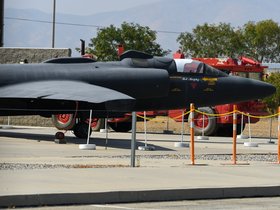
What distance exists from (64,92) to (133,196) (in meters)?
11.9

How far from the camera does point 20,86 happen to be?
2527 cm

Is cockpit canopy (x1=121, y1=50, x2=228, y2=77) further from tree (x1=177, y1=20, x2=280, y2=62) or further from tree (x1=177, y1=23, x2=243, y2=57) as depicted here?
tree (x1=177, y1=23, x2=243, y2=57)

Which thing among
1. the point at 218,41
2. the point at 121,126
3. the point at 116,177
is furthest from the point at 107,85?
the point at 218,41

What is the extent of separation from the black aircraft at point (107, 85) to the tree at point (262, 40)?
10236 cm

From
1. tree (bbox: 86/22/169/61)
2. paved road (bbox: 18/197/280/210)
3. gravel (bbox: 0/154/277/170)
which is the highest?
tree (bbox: 86/22/169/61)

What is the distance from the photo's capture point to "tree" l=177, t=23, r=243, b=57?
120 meters

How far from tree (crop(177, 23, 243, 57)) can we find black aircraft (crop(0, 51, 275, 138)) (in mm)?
91090

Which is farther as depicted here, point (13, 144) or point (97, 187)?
point (13, 144)

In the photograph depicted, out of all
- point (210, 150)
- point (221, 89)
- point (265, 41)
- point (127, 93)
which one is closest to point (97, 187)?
point (210, 150)

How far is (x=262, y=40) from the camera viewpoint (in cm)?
13825

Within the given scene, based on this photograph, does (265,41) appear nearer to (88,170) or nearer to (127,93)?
(127,93)

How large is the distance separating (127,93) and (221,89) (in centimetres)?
371

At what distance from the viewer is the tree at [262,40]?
132875 millimetres

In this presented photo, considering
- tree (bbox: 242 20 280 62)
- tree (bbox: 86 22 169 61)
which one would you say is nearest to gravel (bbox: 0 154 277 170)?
tree (bbox: 86 22 169 61)
